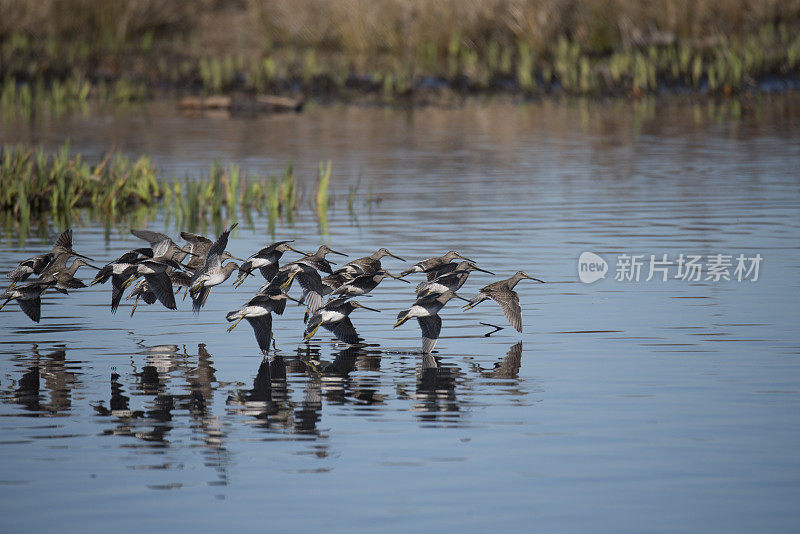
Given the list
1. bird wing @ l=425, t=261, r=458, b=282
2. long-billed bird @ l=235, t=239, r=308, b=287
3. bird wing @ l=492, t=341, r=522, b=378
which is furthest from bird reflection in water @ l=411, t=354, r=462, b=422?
long-billed bird @ l=235, t=239, r=308, b=287

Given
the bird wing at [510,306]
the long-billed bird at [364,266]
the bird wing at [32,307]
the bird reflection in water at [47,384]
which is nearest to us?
the bird reflection in water at [47,384]

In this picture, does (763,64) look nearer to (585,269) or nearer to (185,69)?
(185,69)

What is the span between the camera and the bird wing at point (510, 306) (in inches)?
338

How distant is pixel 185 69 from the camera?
3556cm

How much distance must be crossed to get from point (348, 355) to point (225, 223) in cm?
652

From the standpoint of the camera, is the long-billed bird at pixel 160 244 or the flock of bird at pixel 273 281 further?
the long-billed bird at pixel 160 244

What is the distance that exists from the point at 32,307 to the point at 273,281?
1880 millimetres

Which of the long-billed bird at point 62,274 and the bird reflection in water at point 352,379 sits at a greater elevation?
the long-billed bird at point 62,274

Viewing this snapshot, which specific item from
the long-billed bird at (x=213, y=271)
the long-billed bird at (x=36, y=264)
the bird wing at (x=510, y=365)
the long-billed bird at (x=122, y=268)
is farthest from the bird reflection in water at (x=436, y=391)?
the long-billed bird at (x=36, y=264)

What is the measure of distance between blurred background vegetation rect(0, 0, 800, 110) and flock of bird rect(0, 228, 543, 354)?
2053 cm

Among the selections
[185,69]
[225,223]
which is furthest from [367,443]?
[185,69]

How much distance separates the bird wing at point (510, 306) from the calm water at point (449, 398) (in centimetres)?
18

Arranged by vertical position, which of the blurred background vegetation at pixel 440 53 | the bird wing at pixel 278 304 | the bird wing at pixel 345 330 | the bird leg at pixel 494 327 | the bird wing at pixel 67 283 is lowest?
the bird leg at pixel 494 327

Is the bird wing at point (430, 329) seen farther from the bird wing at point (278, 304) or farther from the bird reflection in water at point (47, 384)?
the bird reflection in water at point (47, 384)
